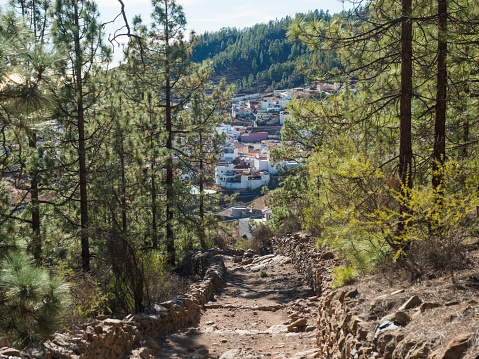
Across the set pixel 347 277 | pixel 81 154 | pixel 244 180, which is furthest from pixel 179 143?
pixel 244 180

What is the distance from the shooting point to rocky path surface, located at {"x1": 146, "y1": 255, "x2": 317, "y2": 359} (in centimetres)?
609

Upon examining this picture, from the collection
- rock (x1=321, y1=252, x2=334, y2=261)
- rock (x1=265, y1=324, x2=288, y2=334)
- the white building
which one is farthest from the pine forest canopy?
the white building

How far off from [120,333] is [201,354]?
3.61 ft

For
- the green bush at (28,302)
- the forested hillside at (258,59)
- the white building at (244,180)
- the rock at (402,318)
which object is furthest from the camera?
the forested hillside at (258,59)

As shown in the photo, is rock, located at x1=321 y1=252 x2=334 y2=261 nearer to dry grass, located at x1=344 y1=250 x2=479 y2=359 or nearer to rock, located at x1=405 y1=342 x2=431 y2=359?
dry grass, located at x1=344 y1=250 x2=479 y2=359

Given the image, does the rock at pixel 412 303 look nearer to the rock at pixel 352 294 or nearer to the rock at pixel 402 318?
the rock at pixel 402 318

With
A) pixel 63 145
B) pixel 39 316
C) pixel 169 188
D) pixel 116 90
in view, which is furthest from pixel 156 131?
pixel 39 316

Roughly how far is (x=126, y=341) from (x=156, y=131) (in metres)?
9.50

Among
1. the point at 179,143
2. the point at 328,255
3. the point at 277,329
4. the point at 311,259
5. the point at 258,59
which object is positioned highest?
the point at 258,59

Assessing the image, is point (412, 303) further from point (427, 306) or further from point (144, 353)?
point (144, 353)

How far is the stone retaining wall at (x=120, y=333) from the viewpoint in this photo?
4.32 m

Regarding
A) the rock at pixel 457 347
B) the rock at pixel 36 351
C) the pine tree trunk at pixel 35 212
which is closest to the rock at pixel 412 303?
the rock at pixel 457 347

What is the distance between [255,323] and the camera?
8039mm

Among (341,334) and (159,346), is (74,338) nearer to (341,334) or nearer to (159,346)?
(159,346)
